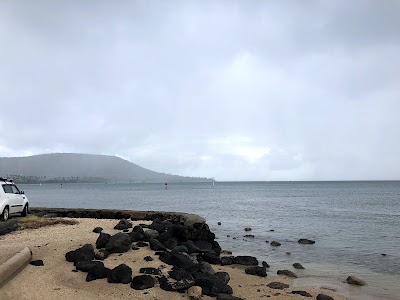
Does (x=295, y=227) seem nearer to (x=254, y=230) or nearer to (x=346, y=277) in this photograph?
(x=254, y=230)

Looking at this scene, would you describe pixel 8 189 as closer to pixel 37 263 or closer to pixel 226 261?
pixel 37 263

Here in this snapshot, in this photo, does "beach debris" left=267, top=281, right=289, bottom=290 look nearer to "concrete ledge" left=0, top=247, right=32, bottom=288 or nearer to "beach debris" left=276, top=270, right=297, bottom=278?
"beach debris" left=276, top=270, right=297, bottom=278

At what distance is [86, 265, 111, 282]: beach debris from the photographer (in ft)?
29.7

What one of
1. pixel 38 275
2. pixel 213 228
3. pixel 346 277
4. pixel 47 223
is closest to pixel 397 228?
pixel 213 228

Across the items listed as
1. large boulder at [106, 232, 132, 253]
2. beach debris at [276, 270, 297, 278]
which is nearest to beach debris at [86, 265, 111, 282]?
large boulder at [106, 232, 132, 253]

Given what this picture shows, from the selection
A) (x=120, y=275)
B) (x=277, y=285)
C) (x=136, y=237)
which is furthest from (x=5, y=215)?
(x=277, y=285)

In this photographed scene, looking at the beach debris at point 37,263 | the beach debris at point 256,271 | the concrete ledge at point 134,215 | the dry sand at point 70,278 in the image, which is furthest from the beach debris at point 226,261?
the beach debris at point 37,263

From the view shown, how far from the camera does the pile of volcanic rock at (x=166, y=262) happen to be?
9008 millimetres

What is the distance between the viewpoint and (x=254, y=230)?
2819 centimetres

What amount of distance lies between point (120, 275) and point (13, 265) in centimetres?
262

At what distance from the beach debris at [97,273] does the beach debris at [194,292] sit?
7.30 feet

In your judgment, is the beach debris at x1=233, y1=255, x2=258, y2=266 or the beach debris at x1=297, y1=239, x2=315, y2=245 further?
the beach debris at x1=297, y1=239, x2=315, y2=245

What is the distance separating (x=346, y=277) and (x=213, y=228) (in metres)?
16.2

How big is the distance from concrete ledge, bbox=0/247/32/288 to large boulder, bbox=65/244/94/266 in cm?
107
